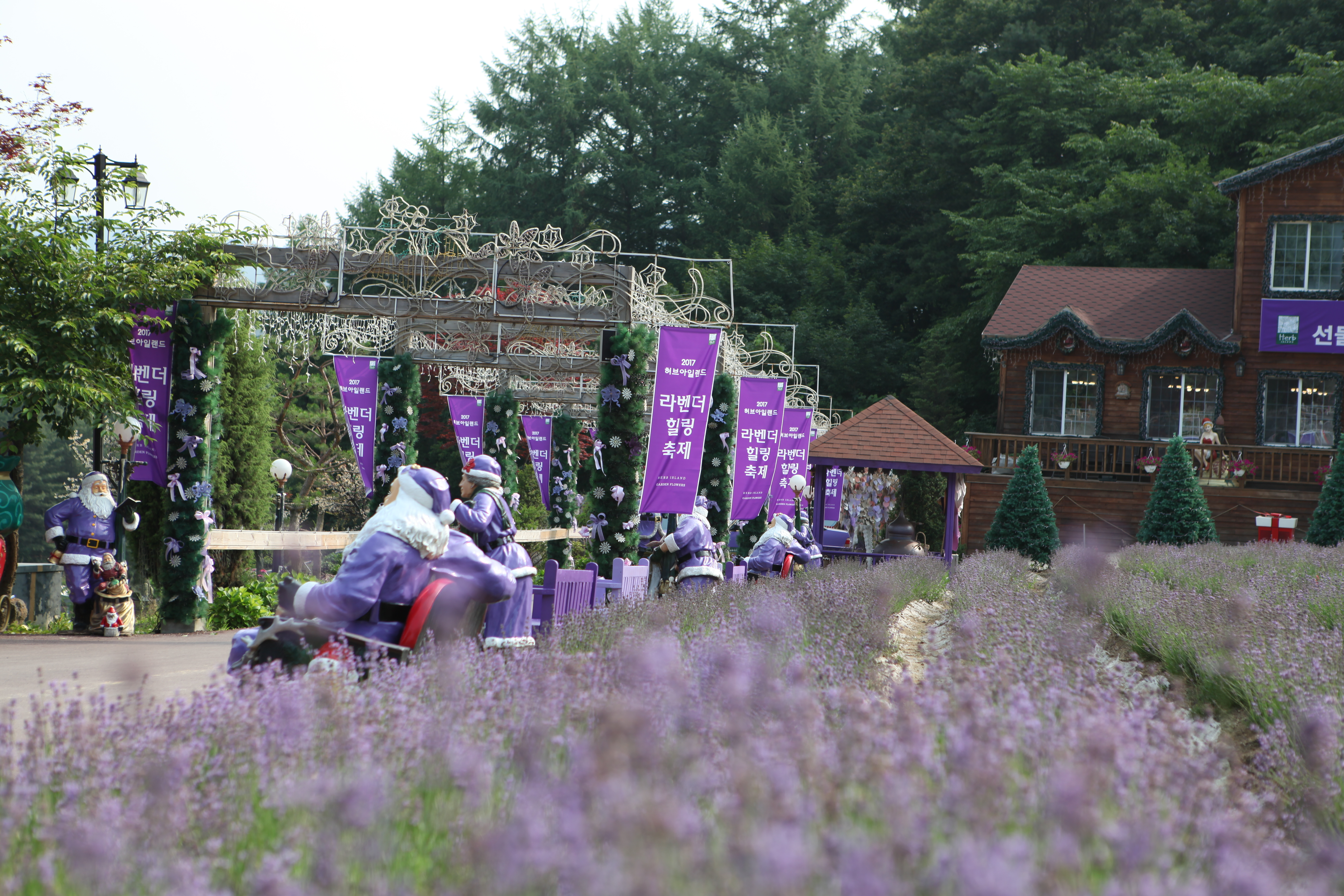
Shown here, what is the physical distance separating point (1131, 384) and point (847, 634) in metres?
23.5

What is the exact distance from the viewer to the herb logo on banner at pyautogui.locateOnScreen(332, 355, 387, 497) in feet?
57.3

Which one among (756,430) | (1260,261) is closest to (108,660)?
(756,430)

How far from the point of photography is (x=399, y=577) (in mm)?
5867

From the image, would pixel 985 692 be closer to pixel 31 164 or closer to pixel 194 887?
pixel 194 887

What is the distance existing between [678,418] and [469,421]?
9.42m

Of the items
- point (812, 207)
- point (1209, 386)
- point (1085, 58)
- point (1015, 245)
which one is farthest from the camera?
point (812, 207)

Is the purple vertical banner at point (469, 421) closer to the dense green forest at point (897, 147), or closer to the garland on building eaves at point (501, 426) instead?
the garland on building eaves at point (501, 426)

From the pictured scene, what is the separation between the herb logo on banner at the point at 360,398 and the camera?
1747cm

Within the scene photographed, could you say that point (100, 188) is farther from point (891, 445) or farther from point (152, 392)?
point (891, 445)

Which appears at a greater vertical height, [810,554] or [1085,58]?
[1085,58]

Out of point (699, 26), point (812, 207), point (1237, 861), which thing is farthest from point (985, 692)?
point (699, 26)

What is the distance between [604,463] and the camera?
14.4 m

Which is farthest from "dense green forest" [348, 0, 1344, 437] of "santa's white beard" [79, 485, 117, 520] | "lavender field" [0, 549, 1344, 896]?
"lavender field" [0, 549, 1344, 896]

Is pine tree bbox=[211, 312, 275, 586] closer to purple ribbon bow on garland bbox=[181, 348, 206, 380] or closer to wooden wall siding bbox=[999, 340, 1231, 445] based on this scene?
purple ribbon bow on garland bbox=[181, 348, 206, 380]
